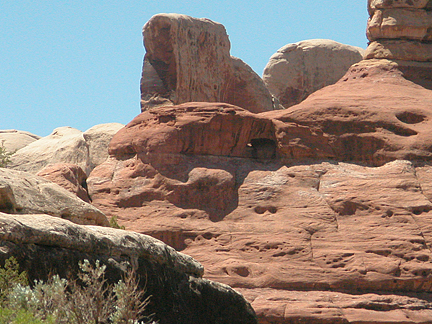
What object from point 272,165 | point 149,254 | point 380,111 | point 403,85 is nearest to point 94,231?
point 149,254

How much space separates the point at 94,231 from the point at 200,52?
21.5 m

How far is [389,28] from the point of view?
2445cm

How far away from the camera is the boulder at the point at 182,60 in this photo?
28859 millimetres

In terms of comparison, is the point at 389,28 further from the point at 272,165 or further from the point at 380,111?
the point at 272,165

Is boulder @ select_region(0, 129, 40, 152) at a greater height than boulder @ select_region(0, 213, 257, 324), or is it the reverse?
boulder @ select_region(0, 129, 40, 152)

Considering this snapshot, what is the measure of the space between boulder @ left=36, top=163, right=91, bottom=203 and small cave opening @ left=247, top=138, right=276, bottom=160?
16.6 feet

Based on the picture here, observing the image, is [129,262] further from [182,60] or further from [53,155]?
[182,60]

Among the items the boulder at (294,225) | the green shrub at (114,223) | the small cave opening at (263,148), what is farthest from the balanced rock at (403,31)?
the green shrub at (114,223)

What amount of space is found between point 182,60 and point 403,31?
8.88 m

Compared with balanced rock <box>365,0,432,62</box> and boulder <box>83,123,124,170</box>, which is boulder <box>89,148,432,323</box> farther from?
boulder <box>83,123,124,170</box>

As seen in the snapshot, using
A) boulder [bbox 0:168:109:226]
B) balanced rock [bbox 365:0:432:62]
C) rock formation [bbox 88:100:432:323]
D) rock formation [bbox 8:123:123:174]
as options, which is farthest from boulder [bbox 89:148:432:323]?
rock formation [bbox 8:123:123:174]

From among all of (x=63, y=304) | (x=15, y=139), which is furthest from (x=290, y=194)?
(x=15, y=139)

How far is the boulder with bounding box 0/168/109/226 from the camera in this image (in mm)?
12336

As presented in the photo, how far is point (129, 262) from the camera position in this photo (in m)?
8.89
